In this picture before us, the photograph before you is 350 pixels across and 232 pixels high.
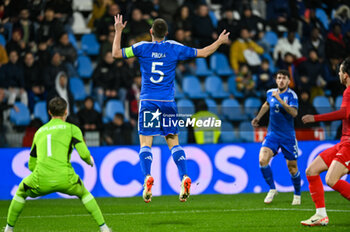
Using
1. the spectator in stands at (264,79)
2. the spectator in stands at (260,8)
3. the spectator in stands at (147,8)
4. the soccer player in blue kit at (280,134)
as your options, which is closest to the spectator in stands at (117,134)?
the soccer player in blue kit at (280,134)

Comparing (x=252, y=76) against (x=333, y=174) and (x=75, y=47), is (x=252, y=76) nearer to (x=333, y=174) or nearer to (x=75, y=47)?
(x=75, y=47)

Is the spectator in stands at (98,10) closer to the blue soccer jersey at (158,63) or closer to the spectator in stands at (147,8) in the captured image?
the spectator in stands at (147,8)

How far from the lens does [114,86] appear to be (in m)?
14.0

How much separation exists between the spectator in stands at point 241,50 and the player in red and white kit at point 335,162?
345 inches

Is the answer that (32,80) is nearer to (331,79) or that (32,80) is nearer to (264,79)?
(264,79)

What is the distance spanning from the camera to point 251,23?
650 inches

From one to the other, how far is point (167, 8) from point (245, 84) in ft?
9.49

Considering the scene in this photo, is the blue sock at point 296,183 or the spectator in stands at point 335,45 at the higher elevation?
the spectator in stands at point 335,45

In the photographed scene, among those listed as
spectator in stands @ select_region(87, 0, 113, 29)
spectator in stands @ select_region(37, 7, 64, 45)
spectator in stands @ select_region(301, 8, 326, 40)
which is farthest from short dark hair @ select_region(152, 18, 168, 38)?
spectator in stands @ select_region(301, 8, 326, 40)

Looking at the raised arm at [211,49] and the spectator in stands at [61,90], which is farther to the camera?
the spectator in stands at [61,90]

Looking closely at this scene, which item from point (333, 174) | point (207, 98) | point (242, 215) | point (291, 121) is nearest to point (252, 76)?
point (207, 98)

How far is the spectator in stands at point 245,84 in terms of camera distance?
15.0 meters

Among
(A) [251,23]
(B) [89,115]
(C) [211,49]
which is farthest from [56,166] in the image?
(A) [251,23]

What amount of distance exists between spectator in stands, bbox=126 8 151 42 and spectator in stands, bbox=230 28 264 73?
2243 mm
